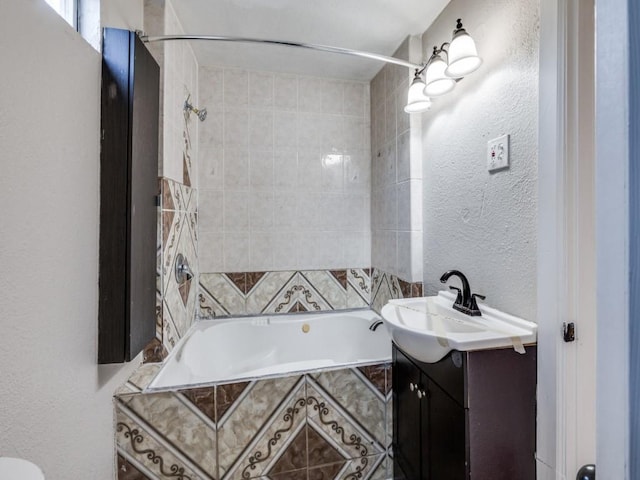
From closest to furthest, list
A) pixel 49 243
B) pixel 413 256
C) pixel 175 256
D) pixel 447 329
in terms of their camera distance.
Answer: pixel 49 243 < pixel 447 329 < pixel 175 256 < pixel 413 256

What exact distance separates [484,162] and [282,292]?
1.66 m

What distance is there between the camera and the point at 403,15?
5.49 feet

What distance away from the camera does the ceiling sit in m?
1.62

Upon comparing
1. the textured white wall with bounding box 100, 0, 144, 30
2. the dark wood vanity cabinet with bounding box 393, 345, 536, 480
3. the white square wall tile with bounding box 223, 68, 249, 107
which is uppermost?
the white square wall tile with bounding box 223, 68, 249, 107

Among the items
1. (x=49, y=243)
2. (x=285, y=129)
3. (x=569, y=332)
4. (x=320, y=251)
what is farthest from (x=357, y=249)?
(x=49, y=243)

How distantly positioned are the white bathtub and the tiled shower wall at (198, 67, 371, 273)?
400 millimetres

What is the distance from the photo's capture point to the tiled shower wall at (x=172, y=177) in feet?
4.95

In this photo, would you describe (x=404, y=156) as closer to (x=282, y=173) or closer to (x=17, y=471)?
(x=282, y=173)

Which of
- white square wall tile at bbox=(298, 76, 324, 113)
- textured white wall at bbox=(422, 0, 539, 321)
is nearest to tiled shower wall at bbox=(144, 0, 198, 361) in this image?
white square wall tile at bbox=(298, 76, 324, 113)

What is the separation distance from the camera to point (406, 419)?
1427 mm

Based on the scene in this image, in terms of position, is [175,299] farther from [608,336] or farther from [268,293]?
[608,336]

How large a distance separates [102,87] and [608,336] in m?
1.50

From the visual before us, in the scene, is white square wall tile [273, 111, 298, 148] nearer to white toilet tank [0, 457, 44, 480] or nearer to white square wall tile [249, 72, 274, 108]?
white square wall tile [249, 72, 274, 108]

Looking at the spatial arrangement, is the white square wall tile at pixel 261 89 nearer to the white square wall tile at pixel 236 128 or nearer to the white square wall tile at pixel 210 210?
the white square wall tile at pixel 236 128
